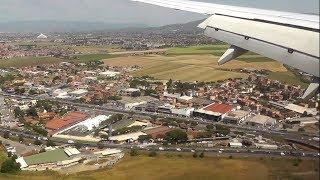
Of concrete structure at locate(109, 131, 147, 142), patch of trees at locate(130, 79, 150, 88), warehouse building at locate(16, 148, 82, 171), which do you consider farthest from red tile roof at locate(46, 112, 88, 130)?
patch of trees at locate(130, 79, 150, 88)

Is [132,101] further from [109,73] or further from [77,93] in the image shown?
[109,73]

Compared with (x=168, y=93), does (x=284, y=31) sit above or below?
above

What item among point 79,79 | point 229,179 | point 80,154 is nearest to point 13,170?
point 80,154

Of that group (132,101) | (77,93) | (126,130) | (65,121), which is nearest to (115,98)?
(132,101)

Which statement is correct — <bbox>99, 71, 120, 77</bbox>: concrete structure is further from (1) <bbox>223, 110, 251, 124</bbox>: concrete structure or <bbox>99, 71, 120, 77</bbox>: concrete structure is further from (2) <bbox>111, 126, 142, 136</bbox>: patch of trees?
(2) <bbox>111, 126, 142, 136</bbox>: patch of trees

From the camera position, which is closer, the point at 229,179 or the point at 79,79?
the point at 229,179

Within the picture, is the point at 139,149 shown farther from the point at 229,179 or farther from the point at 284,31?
the point at 284,31
